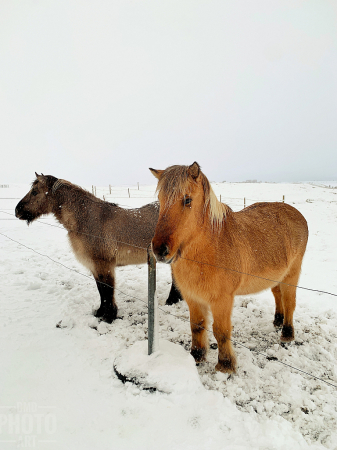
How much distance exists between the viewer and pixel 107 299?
12.5 ft

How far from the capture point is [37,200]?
158 inches

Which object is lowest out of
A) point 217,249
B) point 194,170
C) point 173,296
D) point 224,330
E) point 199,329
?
point 173,296

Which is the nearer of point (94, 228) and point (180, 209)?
point (180, 209)

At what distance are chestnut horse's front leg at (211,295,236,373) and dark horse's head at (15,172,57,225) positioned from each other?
132 inches

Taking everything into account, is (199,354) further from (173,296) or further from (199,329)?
(173,296)

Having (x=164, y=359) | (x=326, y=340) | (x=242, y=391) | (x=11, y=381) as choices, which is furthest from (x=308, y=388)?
(x=11, y=381)

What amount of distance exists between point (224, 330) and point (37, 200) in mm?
3678

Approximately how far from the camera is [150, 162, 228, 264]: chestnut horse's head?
1.90 meters

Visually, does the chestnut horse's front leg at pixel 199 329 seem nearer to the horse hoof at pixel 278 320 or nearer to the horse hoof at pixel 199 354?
the horse hoof at pixel 199 354

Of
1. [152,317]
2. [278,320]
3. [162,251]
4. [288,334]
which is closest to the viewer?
[162,251]

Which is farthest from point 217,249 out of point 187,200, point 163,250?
point 163,250

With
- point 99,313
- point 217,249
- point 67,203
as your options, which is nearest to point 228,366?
point 217,249

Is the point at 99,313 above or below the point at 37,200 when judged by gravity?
below

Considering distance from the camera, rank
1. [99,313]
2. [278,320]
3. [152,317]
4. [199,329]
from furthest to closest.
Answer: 1. [99,313]
2. [278,320]
3. [199,329]
4. [152,317]
